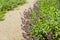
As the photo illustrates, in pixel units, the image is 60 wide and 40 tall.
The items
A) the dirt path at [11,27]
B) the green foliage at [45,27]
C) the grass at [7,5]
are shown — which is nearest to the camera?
the green foliage at [45,27]

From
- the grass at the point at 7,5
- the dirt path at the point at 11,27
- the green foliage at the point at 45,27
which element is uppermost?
the green foliage at the point at 45,27

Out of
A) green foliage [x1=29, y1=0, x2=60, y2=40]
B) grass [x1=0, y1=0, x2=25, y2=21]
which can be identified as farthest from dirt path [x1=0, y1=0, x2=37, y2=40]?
green foliage [x1=29, y1=0, x2=60, y2=40]

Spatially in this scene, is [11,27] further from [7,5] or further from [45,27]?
[7,5]

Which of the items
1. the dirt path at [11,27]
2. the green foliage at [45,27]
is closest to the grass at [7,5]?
the dirt path at [11,27]

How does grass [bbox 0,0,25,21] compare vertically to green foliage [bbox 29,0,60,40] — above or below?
below

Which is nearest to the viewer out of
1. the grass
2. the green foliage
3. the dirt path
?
the green foliage

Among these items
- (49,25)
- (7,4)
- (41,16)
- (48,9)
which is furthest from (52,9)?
(7,4)

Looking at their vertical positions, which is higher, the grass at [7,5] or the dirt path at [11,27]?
the dirt path at [11,27]

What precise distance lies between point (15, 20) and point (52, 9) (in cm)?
153

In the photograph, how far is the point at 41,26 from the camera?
17.2 feet

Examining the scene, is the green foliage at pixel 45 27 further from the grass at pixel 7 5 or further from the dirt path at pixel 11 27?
the grass at pixel 7 5

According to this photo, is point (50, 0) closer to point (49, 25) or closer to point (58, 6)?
point (58, 6)

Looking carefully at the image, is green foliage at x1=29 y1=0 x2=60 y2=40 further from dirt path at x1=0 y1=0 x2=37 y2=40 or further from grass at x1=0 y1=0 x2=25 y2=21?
grass at x1=0 y1=0 x2=25 y2=21

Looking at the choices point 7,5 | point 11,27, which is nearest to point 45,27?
point 11,27
